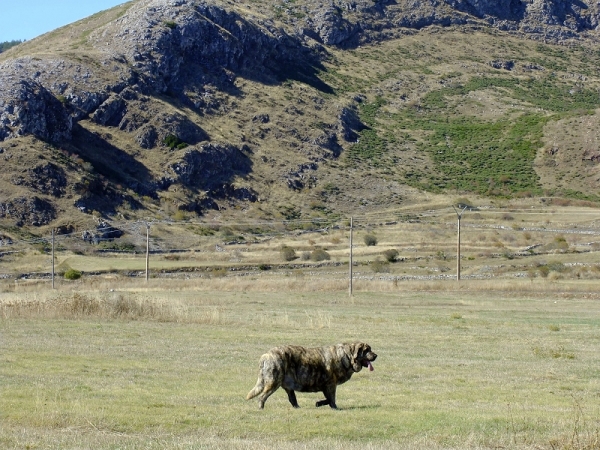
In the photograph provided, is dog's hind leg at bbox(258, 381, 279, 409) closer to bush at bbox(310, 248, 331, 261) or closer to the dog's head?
the dog's head

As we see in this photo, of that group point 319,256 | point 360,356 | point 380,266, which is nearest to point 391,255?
point 380,266

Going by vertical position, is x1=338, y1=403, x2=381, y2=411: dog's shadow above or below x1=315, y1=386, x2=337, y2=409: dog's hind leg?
below

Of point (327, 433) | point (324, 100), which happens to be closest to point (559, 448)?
point (327, 433)

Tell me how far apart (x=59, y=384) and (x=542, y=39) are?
173 metres

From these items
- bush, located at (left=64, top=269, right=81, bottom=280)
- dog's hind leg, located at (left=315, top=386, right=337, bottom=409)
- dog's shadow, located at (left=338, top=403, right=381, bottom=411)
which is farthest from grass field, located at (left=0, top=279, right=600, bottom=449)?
bush, located at (left=64, top=269, right=81, bottom=280)

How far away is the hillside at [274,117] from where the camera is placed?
9744cm

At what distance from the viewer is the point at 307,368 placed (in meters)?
14.5

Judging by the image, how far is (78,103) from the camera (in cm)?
10712

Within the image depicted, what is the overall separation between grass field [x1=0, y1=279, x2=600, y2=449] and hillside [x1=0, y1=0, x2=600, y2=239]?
56245 mm

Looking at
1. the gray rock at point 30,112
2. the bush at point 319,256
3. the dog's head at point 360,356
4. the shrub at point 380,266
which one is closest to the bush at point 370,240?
the bush at point 319,256

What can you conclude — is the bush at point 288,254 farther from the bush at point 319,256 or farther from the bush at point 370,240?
the bush at point 370,240

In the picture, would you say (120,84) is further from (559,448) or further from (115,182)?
(559,448)

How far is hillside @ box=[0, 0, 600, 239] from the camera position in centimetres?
9744

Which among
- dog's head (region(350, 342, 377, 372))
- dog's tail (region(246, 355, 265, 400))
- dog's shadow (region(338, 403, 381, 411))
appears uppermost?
dog's head (region(350, 342, 377, 372))
